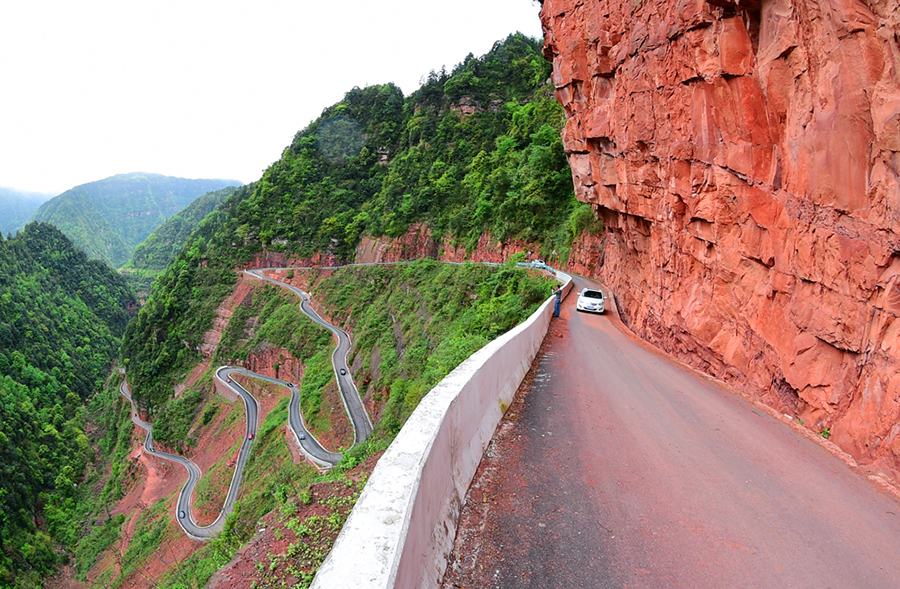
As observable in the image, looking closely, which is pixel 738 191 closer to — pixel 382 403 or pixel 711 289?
pixel 711 289

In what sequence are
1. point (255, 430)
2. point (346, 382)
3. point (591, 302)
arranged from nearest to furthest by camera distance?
point (591, 302), point (346, 382), point (255, 430)

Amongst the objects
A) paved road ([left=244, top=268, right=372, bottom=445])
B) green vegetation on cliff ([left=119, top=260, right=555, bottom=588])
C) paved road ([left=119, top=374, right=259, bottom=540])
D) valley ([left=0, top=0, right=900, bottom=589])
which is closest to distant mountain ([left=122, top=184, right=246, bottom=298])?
green vegetation on cliff ([left=119, top=260, right=555, bottom=588])

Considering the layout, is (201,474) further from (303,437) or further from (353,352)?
(353,352)

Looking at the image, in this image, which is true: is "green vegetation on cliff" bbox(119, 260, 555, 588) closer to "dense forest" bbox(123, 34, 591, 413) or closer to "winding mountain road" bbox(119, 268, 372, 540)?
"winding mountain road" bbox(119, 268, 372, 540)

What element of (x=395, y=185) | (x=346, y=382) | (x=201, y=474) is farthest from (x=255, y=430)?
(x=395, y=185)

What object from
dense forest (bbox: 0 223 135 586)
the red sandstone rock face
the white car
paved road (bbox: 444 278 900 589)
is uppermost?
the red sandstone rock face

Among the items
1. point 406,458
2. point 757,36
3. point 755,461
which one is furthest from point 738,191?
point 406,458

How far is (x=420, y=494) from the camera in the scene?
8.34 ft

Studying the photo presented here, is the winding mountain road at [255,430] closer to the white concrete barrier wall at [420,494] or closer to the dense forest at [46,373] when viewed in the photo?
the dense forest at [46,373]

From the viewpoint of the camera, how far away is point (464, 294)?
24.5 m

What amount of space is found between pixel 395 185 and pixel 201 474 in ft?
120

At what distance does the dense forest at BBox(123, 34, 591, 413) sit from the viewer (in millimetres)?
35062

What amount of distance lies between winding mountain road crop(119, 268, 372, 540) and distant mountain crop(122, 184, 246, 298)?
115975mm

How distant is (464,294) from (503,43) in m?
51.3
